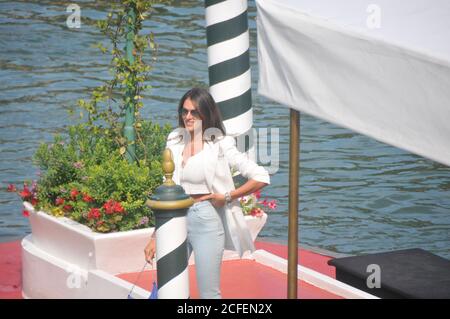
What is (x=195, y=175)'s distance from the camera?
22.0 feet

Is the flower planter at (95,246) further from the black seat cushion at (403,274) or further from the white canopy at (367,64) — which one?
the white canopy at (367,64)

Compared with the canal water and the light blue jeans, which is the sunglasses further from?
the canal water

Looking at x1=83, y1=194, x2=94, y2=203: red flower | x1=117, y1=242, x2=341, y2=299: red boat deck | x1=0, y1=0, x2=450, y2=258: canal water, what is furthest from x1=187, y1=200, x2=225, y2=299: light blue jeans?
x1=0, y1=0, x2=450, y2=258: canal water

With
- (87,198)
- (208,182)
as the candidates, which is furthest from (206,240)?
(87,198)

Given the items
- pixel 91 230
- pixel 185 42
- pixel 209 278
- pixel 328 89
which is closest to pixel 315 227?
pixel 91 230

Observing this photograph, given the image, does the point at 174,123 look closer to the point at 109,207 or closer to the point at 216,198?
the point at 109,207

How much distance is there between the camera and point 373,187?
15.7m

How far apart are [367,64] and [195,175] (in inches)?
70.4

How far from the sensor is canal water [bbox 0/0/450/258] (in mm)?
13461

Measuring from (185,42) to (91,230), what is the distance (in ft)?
53.3

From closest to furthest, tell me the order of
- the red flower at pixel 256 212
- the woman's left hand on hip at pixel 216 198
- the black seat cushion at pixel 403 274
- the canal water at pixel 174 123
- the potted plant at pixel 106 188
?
the woman's left hand on hip at pixel 216 198, the black seat cushion at pixel 403 274, the potted plant at pixel 106 188, the red flower at pixel 256 212, the canal water at pixel 174 123

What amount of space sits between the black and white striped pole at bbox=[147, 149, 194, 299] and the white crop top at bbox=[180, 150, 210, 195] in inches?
22.2

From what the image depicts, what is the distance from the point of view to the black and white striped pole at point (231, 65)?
348 inches

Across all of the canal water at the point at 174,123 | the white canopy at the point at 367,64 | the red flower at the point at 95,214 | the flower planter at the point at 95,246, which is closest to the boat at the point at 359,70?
the white canopy at the point at 367,64
